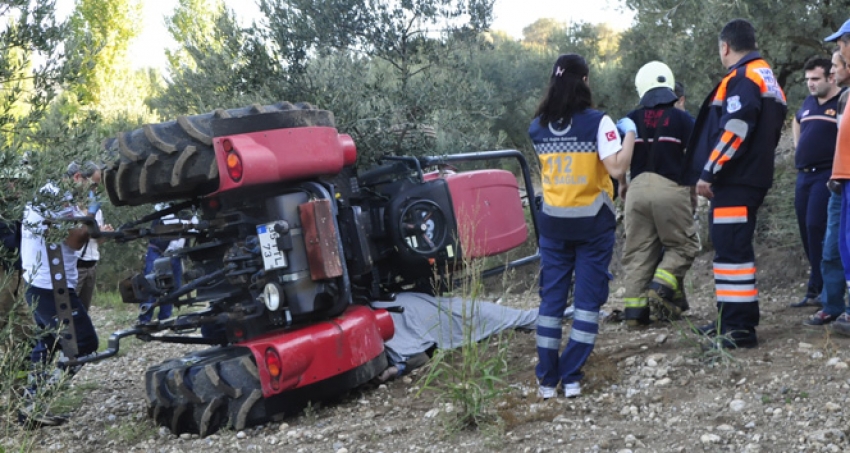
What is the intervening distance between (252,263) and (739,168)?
3.05m

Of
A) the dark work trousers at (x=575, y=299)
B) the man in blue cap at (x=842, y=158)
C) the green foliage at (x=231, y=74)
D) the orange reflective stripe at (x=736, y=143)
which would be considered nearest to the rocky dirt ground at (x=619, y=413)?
the dark work trousers at (x=575, y=299)

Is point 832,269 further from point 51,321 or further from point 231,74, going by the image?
point 231,74

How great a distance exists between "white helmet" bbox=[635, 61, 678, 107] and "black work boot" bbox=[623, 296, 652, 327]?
147 cm

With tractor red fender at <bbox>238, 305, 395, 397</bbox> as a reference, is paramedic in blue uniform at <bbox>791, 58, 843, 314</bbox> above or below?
above

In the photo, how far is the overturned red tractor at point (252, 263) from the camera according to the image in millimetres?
5410

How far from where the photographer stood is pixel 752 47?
5691mm

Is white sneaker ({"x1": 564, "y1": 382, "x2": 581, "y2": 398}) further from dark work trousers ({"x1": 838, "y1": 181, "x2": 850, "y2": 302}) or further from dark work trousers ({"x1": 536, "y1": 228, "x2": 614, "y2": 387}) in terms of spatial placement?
dark work trousers ({"x1": 838, "y1": 181, "x2": 850, "y2": 302})

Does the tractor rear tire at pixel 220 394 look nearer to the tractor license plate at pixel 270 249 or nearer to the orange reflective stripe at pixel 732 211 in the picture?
the tractor license plate at pixel 270 249

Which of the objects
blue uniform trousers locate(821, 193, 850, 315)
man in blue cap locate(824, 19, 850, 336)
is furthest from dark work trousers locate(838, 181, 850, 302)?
blue uniform trousers locate(821, 193, 850, 315)

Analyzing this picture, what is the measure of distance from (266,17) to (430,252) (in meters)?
4.54

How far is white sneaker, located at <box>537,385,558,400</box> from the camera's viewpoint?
528cm

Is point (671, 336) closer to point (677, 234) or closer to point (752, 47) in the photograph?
point (677, 234)

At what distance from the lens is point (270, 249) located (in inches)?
215

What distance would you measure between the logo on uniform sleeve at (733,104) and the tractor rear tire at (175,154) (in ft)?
8.72
